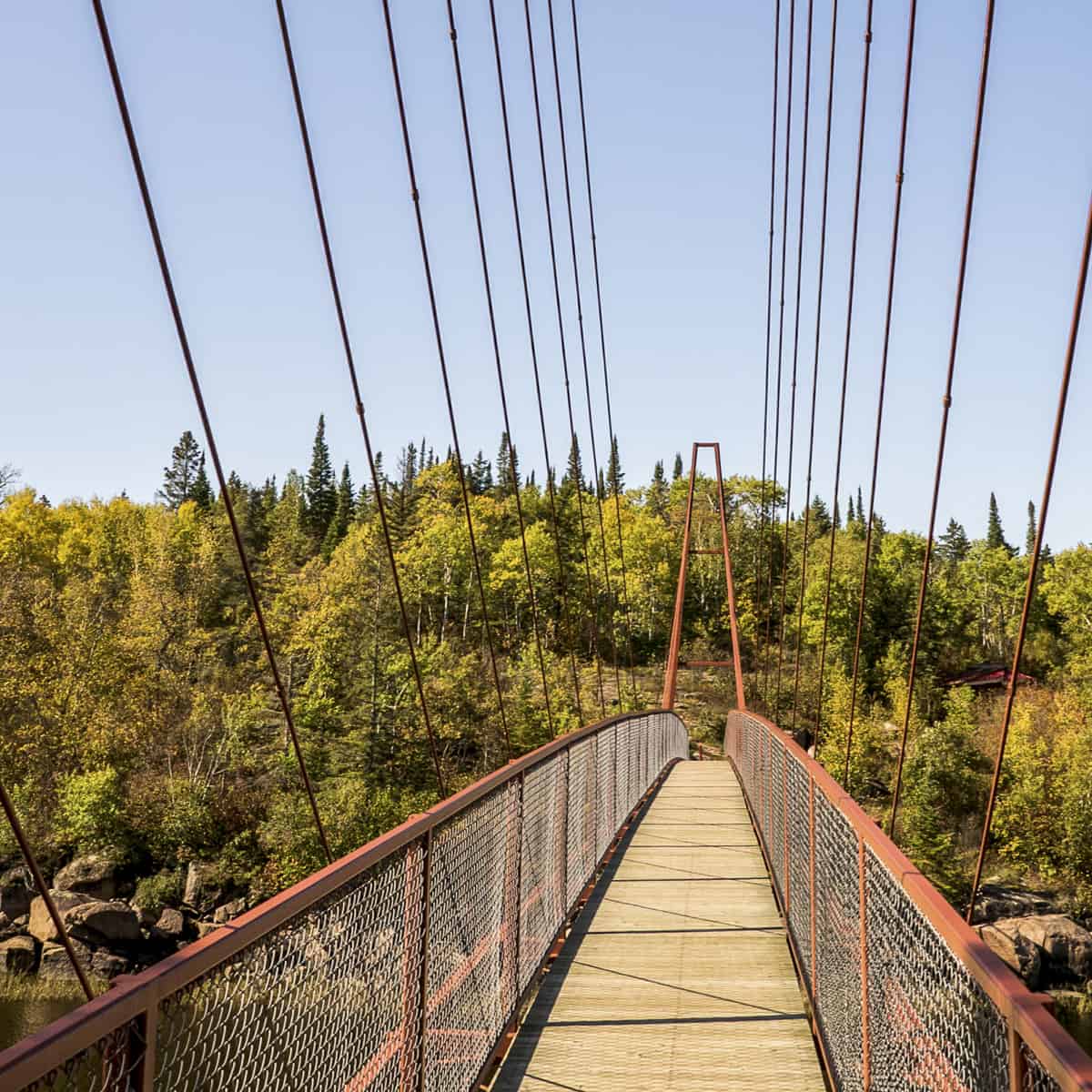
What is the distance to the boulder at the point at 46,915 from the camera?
24.6 m

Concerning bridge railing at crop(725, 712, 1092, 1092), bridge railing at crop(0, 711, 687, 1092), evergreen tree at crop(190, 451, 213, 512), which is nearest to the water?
bridge railing at crop(0, 711, 687, 1092)

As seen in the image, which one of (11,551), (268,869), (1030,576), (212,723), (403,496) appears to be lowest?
(268,869)

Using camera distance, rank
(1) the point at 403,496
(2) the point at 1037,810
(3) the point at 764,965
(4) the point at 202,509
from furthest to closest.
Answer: (4) the point at 202,509 < (1) the point at 403,496 < (2) the point at 1037,810 < (3) the point at 764,965

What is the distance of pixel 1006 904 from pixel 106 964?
23425 mm

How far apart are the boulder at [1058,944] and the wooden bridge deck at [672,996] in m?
24.2

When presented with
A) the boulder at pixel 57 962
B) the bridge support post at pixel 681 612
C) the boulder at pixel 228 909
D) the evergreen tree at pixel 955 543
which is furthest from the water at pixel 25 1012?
the evergreen tree at pixel 955 543

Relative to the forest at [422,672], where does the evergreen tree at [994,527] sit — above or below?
above

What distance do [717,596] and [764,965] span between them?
5238 centimetres

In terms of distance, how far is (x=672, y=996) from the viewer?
4.27m

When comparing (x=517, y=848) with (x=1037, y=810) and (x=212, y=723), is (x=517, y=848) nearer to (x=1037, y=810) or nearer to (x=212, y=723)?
(x=212, y=723)

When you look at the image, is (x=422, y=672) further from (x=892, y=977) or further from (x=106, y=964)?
(x=892, y=977)

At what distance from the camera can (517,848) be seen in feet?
13.4

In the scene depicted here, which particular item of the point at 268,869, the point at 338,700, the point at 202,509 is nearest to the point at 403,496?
the point at 338,700

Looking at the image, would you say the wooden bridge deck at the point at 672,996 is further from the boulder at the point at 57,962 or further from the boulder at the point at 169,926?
the boulder at the point at 169,926
